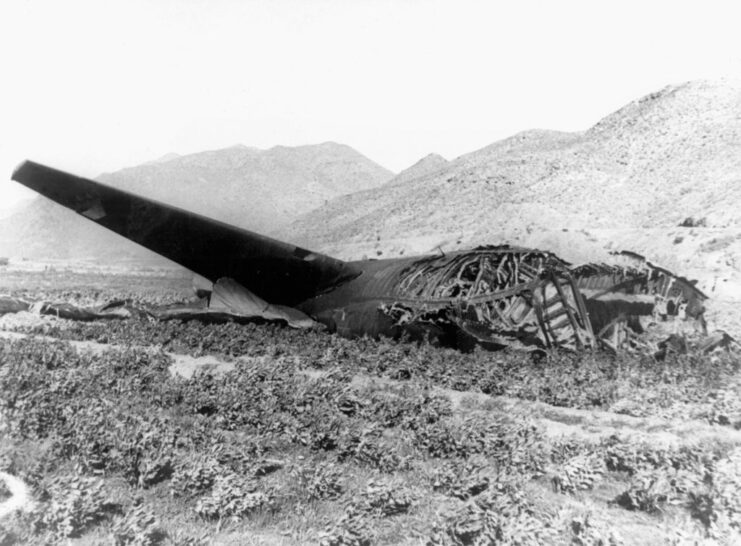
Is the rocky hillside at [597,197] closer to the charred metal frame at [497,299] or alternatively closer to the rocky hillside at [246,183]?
the charred metal frame at [497,299]

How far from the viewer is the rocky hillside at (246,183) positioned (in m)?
108

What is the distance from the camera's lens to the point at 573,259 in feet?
82.2

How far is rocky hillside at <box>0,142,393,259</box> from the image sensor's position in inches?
4259

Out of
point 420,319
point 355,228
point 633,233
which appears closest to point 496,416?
point 420,319

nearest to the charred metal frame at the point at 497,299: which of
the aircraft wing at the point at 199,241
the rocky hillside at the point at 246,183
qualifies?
the aircraft wing at the point at 199,241

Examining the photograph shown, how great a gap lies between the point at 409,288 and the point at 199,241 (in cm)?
465

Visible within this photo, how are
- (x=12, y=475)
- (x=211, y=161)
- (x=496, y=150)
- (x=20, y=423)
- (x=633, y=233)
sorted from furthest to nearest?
(x=211, y=161) < (x=496, y=150) < (x=633, y=233) < (x=20, y=423) < (x=12, y=475)

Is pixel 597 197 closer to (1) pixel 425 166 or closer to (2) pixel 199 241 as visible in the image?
(2) pixel 199 241

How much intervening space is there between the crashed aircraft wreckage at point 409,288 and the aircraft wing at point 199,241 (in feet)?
0.07

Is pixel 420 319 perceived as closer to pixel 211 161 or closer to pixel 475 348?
pixel 475 348

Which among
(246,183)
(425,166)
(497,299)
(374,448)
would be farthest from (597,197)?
(246,183)

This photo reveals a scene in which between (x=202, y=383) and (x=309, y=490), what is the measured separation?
12.6ft

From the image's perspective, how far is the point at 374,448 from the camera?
628 cm

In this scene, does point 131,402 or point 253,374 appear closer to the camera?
point 131,402
